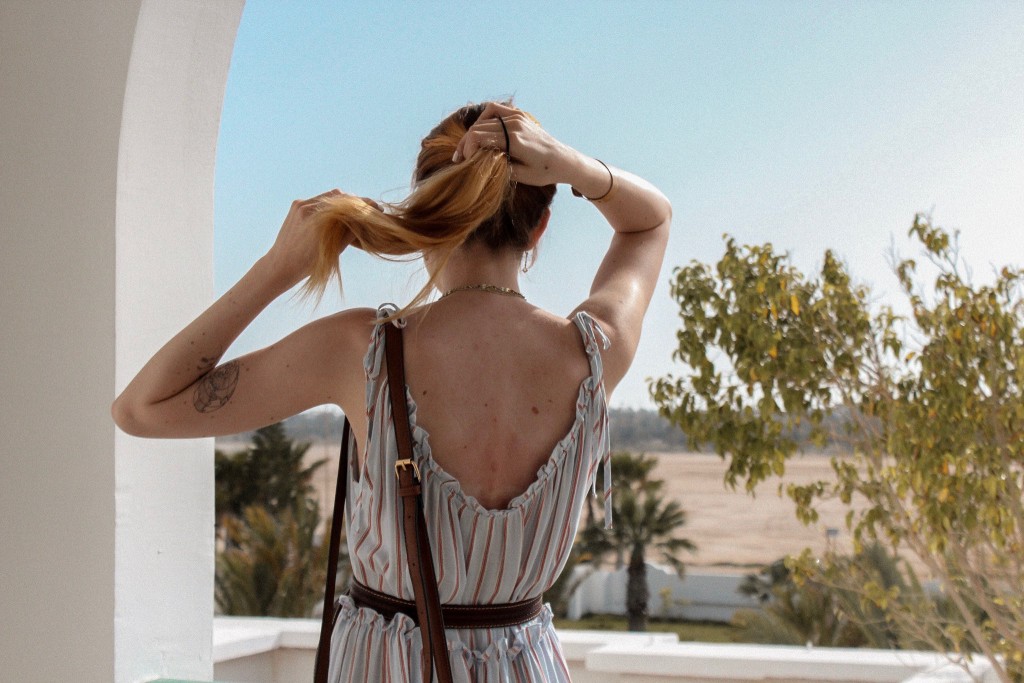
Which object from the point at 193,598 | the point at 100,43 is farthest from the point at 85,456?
the point at 100,43

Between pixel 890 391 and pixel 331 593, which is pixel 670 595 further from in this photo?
pixel 331 593

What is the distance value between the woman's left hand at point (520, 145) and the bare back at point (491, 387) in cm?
14

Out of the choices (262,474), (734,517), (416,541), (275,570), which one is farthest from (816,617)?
(416,541)

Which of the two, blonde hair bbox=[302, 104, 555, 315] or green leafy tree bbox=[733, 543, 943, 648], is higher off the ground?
blonde hair bbox=[302, 104, 555, 315]

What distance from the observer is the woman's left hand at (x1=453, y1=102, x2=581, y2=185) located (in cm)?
104

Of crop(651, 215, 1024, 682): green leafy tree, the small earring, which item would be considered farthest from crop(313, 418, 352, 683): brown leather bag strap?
crop(651, 215, 1024, 682): green leafy tree

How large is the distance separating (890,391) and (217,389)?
2.89 m

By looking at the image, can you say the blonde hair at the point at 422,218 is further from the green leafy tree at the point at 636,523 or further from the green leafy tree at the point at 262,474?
the green leafy tree at the point at 262,474

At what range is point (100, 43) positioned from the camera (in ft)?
6.79

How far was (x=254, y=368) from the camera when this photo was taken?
1.09 meters

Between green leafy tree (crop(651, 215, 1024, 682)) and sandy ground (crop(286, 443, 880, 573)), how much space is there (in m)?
17.8

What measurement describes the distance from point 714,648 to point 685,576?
46.4 ft

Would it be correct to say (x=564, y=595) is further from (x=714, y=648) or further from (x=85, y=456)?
(x=85, y=456)

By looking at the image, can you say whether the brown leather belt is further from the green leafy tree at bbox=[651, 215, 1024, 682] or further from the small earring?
the green leafy tree at bbox=[651, 215, 1024, 682]
